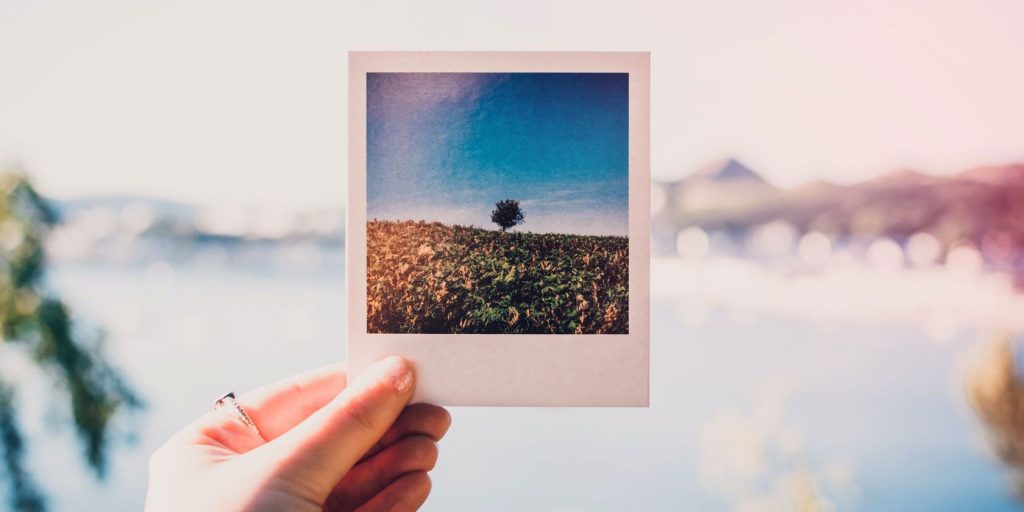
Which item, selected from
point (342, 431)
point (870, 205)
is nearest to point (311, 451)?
point (342, 431)

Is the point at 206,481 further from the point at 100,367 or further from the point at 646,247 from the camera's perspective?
the point at 100,367

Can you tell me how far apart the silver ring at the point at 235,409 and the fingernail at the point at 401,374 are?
0.29 meters

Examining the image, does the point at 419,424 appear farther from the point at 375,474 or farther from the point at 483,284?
the point at 483,284

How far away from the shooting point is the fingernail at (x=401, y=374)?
96 centimetres

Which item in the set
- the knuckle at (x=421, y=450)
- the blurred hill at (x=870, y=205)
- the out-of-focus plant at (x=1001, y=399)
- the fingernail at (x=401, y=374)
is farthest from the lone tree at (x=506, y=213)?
the out-of-focus plant at (x=1001, y=399)

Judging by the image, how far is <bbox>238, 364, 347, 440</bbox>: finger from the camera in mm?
1125

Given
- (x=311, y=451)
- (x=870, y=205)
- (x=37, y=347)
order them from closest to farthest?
1. (x=311, y=451)
2. (x=870, y=205)
3. (x=37, y=347)

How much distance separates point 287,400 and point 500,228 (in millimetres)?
449

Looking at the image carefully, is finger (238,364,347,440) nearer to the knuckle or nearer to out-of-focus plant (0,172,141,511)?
the knuckle

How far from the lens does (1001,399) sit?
2041 millimetres

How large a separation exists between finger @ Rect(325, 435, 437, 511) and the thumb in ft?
0.56

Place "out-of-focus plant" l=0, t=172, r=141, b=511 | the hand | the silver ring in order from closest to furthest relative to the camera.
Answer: the hand
the silver ring
"out-of-focus plant" l=0, t=172, r=141, b=511

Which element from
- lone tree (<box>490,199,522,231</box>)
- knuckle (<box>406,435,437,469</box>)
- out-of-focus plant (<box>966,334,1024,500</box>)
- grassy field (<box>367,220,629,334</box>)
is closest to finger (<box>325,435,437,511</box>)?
knuckle (<box>406,435,437,469</box>)

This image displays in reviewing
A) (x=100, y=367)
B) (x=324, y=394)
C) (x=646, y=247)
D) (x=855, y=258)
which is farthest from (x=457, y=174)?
(x=100, y=367)
